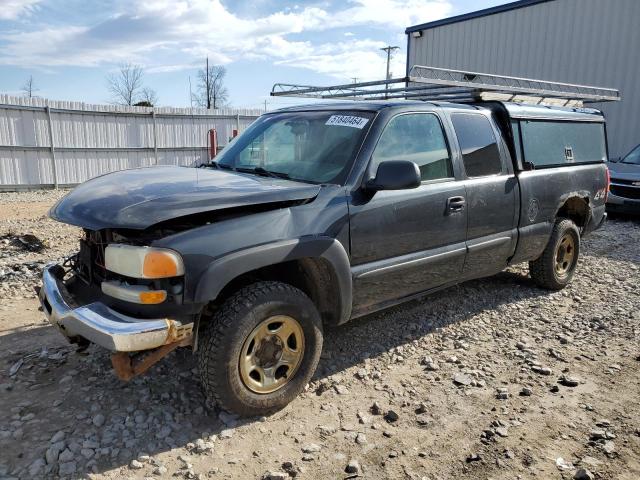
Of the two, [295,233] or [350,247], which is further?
[350,247]

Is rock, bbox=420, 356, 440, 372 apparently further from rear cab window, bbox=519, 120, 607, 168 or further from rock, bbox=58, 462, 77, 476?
rock, bbox=58, 462, 77, 476

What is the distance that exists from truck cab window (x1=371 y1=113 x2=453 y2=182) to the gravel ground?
4.70 feet

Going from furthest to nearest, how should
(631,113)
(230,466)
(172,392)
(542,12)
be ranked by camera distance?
(542,12) → (631,113) → (172,392) → (230,466)

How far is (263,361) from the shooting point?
120 inches

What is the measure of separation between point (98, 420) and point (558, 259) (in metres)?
4.81

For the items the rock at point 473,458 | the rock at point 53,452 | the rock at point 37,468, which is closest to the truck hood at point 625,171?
the rock at point 473,458

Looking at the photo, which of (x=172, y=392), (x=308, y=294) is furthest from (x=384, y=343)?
(x=172, y=392)

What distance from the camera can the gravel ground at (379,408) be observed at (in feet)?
8.71

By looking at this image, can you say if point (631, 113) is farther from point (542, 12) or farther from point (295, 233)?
point (295, 233)

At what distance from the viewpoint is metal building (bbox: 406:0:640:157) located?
13.0m

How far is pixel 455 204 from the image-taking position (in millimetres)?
3945

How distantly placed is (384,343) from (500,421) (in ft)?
3.99

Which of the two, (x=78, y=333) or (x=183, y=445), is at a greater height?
(x=78, y=333)

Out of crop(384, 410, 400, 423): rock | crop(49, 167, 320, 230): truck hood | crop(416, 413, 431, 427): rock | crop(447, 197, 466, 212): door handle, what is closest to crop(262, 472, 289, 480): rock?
crop(384, 410, 400, 423): rock
